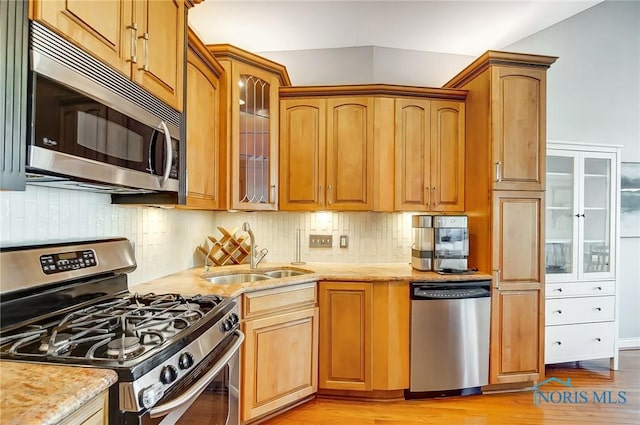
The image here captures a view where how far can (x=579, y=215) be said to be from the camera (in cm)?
310

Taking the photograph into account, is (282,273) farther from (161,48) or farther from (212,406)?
(161,48)

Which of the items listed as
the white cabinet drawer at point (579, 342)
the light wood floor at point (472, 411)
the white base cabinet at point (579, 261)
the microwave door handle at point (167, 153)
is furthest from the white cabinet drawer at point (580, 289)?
the microwave door handle at point (167, 153)

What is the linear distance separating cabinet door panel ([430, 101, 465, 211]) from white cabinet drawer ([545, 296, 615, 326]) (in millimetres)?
1127

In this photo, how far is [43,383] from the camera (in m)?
0.86

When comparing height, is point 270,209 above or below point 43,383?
above

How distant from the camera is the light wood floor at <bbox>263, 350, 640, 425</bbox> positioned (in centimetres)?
234

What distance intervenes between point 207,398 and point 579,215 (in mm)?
3214

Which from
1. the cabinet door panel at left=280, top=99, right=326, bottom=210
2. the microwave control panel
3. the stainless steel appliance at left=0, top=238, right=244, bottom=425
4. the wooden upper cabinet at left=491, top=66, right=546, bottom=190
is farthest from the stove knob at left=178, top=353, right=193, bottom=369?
the wooden upper cabinet at left=491, top=66, right=546, bottom=190

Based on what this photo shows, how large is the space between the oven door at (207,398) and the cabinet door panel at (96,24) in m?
1.13

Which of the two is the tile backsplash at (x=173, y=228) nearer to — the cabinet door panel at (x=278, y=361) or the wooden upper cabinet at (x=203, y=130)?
the wooden upper cabinet at (x=203, y=130)

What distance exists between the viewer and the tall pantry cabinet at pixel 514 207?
2.67 m

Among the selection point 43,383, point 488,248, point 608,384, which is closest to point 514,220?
point 488,248

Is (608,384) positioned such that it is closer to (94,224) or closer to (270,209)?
(270,209)

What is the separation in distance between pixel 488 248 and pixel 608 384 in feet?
4.86
